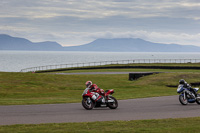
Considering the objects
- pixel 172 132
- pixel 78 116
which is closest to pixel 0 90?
pixel 78 116

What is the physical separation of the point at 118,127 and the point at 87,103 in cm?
601

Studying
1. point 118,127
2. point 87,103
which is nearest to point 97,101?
point 87,103

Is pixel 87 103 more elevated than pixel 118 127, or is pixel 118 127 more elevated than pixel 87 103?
pixel 118 127

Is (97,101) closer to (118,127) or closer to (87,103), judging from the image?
(87,103)

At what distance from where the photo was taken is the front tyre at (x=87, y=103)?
17094 millimetres

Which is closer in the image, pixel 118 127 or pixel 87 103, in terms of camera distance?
pixel 118 127

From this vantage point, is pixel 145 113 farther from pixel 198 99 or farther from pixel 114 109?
pixel 198 99

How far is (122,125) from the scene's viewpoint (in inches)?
462

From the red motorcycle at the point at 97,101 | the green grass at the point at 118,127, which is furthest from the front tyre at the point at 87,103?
the green grass at the point at 118,127

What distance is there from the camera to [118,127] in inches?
445

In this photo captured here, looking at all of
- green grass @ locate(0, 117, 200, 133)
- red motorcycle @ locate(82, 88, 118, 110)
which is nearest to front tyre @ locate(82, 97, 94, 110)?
red motorcycle @ locate(82, 88, 118, 110)

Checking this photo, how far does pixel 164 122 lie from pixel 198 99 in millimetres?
7784

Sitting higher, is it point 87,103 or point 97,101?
point 97,101

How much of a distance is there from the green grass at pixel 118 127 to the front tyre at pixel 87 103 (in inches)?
188
